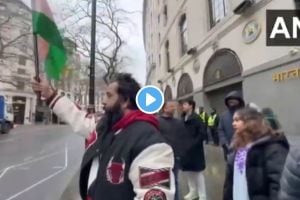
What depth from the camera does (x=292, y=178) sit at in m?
2.25

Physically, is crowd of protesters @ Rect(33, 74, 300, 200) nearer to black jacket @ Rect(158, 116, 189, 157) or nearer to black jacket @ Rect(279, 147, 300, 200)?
black jacket @ Rect(279, 147, 300, 200)

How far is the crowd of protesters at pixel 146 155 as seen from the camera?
243cm

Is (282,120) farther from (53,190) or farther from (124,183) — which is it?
(124,183)

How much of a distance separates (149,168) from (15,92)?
2624 inches

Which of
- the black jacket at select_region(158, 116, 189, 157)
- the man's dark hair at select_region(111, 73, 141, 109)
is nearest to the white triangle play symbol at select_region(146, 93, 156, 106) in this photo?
the black jacket at select_region(158, 116, 189, 157)

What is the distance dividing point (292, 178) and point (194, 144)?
483cm

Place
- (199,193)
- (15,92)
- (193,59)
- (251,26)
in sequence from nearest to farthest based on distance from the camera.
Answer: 1. (199,193)
2. (251,26)
3. (193,59)
4. (15,92)

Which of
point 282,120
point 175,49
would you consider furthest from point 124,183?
point 175,49

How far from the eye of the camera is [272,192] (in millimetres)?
3471

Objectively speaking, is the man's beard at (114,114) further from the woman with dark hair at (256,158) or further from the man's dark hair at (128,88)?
the woman with dark hair at (256,158)

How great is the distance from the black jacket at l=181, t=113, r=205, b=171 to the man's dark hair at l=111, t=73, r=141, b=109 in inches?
158

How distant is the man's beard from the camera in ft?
9.02

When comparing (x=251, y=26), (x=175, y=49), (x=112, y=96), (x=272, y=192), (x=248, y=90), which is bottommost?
(x=272, y=192)

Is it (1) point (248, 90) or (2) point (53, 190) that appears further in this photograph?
(1) point (248, 90)
